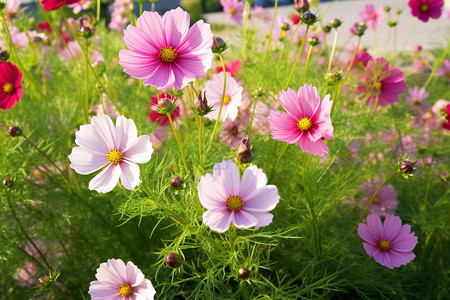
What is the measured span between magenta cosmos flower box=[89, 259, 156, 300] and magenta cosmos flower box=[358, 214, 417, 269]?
35 cm

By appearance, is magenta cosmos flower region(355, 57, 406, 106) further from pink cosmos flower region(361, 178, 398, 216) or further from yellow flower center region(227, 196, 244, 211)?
yellow flower center region(227, 196, 244, 211)

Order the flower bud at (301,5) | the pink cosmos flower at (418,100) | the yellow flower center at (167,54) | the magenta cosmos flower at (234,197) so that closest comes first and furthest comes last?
the magenta cosmos flower at (234,197) → the yellow flower center at (167,54) → the flower bud at (301,5) → the pink cosmos flower at (418,100)

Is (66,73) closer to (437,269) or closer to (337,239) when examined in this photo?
(337,239)

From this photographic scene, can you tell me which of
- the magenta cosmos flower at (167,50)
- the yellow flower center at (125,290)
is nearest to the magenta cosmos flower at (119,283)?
the yellow flower center at (125,290)

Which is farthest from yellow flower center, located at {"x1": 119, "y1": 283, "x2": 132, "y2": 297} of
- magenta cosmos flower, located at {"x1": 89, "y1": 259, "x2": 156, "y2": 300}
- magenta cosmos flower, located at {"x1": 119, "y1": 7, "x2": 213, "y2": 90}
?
magenta cosmos flower, located at {"x1": 119, "y1": 7, "x2": 213, "y2": 90}

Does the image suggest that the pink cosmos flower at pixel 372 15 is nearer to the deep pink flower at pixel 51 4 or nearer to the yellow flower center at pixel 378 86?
the yellow flower center at pixel 378 86

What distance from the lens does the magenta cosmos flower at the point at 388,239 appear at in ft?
2.21

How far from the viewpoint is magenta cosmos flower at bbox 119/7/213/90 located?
1.77 ft

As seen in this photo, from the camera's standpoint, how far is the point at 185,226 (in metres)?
0.60

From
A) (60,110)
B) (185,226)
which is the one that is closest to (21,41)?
(60,110)

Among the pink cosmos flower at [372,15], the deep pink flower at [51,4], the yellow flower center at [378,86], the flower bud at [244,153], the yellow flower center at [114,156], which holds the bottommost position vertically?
the yellow flower center at [114,156]

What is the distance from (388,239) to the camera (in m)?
0.70

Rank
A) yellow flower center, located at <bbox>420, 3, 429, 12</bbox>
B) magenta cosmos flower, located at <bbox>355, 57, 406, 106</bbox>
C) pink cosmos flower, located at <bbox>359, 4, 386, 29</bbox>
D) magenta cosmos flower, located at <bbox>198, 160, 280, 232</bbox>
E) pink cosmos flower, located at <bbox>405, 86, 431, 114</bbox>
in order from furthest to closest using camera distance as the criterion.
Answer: pink cosmos flower, located at <bbox>359, 4, 386, 29</bbox> → pink cosmos flower, located at <bbox>405, 86, 431, 114</bbox> → yellow flower center, located at <bbox>420, 3, 429, 12</bbox> → magenta cosmos flower, located at <bbox>355, 57, 406, 106</bbox> → magenta cosmos flower, located at <bbox>198, 160, 280, 232</bbox>

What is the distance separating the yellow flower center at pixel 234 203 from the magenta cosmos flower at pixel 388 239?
279 millimetres
